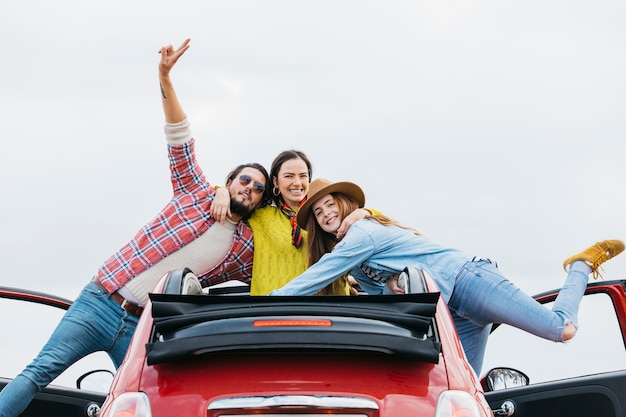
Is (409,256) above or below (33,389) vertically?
above

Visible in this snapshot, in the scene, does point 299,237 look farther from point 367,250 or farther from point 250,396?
point 250,396

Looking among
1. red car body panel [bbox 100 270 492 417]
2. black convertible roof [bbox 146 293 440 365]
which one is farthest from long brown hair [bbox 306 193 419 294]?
red car body panel [bbox 100 270 492 417]

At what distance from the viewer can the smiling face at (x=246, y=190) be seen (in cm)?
630

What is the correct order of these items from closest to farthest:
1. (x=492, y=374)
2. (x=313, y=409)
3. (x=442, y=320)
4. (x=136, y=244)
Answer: (x=313, y=409) < (x=442, y=320) < (x=492, y=374) < (x=136, y=244)

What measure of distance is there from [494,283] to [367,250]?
882 mm

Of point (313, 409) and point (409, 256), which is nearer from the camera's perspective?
point (313, 409)

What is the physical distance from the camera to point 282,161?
676 cm

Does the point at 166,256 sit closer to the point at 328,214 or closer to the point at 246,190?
the point at 246,190

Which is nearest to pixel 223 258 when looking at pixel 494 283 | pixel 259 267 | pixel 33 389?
pixel 259 267

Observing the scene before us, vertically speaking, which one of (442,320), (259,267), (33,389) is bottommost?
(33,389)

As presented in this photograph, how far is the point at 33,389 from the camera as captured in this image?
216 inches

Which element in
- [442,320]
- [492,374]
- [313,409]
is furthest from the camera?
[492,374]

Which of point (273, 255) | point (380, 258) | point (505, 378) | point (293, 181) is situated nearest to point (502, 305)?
point (505, 378)

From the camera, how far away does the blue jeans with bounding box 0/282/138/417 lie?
18.1 ft
